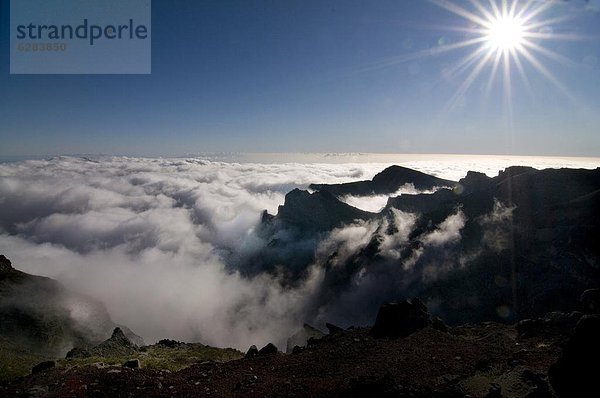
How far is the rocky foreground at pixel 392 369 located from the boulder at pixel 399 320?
0.12 meters

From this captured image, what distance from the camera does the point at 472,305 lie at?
84.6 m

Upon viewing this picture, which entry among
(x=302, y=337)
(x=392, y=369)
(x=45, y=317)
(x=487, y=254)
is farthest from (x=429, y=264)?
(x=45, y=317)

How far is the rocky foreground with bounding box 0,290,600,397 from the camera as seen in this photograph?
1941 cm

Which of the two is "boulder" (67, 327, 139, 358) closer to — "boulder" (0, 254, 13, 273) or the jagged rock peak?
"boulder" (0, 254, 13, 273)

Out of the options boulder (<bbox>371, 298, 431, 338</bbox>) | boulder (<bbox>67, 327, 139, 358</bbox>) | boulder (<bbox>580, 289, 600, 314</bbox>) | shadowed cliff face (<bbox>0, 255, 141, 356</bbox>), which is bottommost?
shadowed cliff face (<bbox>0, 255, 141, 356</bbox>)

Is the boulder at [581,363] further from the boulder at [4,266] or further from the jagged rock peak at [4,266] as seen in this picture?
the jagged rock peak at [4,266]

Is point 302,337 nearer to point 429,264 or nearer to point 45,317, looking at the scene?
point 45,317

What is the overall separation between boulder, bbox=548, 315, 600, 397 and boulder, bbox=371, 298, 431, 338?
2042 centimetres

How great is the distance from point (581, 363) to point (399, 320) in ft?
75.3

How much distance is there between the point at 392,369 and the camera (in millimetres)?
28438

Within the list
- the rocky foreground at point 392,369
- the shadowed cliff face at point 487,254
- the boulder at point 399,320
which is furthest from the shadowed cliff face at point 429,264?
the boulder at point 399,320

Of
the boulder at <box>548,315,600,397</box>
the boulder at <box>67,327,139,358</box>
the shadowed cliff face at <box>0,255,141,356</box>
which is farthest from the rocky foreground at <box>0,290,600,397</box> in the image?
the shadowed cliff face at <box>0,255,141,356</box>

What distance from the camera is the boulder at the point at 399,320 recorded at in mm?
39350

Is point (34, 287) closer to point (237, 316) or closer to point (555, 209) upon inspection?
point (237, 316)
